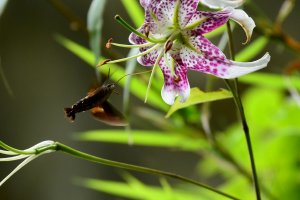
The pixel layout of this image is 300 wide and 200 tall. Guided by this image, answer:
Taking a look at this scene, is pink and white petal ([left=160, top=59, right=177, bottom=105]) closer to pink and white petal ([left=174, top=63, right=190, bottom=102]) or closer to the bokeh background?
pink and white petal ([left=174, top=63, right=190, bottom=102])

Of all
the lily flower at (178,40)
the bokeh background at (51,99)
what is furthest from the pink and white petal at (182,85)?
the bokeh background at (51,99)

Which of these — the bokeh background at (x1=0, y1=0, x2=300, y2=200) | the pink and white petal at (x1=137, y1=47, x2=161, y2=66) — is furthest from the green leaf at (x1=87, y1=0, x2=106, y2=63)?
the bokeh background at (x1=0, y1=0, x2=300, y2=200)

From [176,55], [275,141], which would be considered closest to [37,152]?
[176,55]

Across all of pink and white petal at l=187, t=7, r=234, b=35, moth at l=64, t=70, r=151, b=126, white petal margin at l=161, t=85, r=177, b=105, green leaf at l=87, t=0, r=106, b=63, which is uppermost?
green leaf at l=87, t=0, r=106, b=63

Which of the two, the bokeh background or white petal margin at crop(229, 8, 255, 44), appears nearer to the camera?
white petal margin at crop(229, 8, 255, 44)

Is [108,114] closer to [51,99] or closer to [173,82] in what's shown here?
[173,82]
